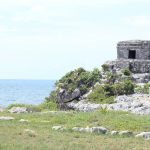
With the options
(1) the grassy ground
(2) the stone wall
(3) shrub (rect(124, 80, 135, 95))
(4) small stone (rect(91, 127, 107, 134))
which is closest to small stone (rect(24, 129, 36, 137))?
(1) the grassy ground

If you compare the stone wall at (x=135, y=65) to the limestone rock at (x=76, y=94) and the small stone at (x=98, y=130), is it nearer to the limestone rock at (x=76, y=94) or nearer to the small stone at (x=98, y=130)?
the limestone rock at (x=76, y=94)

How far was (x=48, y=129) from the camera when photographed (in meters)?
25.3

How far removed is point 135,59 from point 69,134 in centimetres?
2899

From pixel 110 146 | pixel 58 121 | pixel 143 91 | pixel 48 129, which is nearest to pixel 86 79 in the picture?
pixel 143 91

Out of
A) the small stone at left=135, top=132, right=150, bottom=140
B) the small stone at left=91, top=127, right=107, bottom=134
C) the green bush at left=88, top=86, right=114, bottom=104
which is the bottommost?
the small stone at left=135, top=132, right=150, bottom=140

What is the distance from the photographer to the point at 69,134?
23844mm

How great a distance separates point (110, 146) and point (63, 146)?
1.77m

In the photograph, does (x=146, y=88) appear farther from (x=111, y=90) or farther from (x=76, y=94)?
(x=76, y=94)

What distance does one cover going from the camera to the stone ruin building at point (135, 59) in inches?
1992

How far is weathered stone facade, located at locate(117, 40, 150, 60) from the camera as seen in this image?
52497mm

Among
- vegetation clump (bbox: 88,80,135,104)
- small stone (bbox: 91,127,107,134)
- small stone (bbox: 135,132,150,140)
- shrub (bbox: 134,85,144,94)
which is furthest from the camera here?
shrub (bbox: 134,85,144,94)

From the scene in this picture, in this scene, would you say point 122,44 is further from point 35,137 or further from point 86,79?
point 35,137

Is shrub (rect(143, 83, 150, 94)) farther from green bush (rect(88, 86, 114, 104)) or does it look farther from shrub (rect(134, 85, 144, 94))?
green bush (rect(88, 86, 114, 104))

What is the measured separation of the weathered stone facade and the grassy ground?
22151mm
